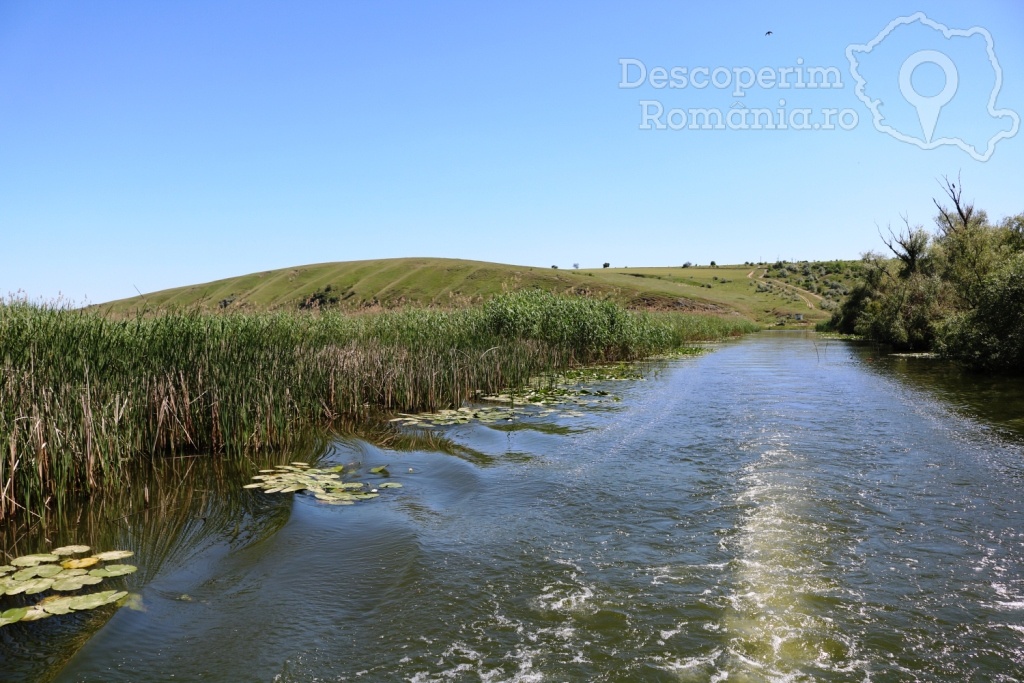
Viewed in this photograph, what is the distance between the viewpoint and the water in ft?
12.0

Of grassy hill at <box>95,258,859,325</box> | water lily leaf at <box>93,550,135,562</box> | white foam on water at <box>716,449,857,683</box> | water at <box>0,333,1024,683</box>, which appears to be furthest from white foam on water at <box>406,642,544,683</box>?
grassy hill at <box>95,258,859,325</box>

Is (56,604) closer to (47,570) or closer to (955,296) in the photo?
(47,570)

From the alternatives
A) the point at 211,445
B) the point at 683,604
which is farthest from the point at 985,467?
the point at 211,445

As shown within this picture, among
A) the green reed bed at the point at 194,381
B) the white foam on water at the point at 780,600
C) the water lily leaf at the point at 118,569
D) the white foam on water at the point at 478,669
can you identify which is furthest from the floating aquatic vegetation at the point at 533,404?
the white foam on water at the point at 478,669

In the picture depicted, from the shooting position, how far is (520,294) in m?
20.2

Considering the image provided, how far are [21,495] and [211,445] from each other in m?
2.66

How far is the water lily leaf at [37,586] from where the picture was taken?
4.27m

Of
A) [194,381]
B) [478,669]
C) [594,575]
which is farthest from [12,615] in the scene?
[194,381]

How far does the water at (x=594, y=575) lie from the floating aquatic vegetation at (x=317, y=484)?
20 cm

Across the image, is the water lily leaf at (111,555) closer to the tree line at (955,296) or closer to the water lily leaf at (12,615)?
the water lily leaf at (12,615)

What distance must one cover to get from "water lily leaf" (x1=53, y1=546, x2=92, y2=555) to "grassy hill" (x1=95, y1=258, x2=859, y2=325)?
52.9 meters

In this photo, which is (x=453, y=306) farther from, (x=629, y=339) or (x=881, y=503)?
(x=881, y=503)

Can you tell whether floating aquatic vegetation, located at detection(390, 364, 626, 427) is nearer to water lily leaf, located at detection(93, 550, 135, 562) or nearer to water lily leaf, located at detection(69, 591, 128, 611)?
water lily leaf, located at detection(93, 550, 135, 562)

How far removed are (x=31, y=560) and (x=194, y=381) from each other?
12.9ft
